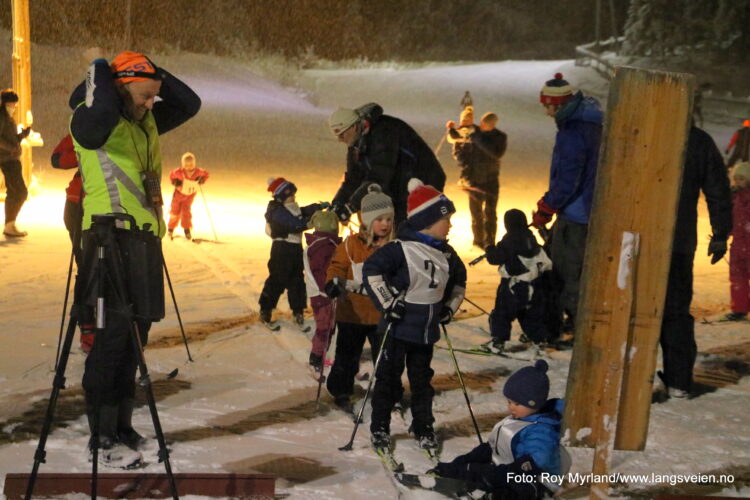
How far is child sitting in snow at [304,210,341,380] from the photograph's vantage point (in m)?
6.81

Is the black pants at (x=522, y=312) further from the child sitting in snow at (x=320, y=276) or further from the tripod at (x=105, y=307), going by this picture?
the tripod at (x=105, y=307)

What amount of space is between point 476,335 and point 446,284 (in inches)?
111

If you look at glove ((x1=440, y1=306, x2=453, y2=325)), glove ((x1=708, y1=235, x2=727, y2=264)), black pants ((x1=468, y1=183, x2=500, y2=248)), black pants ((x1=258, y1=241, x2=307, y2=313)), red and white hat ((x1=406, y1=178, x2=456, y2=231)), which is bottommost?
black pants ((x1=468, y1=183, x2=500, y2=248))

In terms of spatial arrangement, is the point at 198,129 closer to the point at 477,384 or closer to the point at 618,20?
the point at 477,384

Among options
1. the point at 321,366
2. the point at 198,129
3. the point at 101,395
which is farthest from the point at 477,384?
the point at 198,129

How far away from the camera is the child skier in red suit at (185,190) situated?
12164 mm

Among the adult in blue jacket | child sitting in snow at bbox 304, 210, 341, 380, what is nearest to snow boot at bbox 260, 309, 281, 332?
child sitting in snow at bbox 304, 210, 341, 380

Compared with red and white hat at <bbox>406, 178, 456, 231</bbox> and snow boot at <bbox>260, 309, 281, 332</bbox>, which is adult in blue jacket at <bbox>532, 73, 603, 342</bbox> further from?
snow boot at <bbox>260, 309, 281, 332</bbox>

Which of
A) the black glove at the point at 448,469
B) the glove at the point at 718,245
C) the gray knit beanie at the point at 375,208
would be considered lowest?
the black glove at the point at 448,469

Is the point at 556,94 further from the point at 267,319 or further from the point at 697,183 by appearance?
the point at 267,319

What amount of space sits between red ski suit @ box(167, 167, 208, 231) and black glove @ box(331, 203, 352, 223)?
17.1 feet

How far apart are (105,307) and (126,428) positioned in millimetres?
730

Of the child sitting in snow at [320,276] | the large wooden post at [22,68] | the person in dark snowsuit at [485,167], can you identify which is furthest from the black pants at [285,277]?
the large wooden post at [22,68]

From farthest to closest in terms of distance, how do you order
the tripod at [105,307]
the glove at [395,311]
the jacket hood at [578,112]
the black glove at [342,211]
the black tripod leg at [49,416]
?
the black glove at [342,211]
the jacket hood at [578,112]
the glove at [395,311]
the tripod at [105,307]
the black tripod leg at [49,416]
